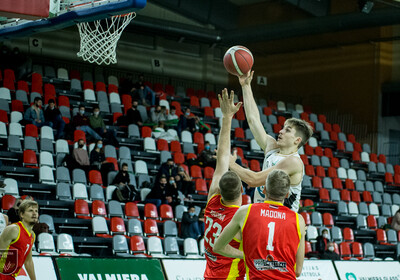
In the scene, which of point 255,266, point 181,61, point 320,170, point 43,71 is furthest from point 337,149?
point 255,266

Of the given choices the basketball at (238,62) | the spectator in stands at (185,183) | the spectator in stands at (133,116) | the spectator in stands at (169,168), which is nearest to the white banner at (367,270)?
the spectator in stands at (185,183)

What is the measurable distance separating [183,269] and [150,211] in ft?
16.8

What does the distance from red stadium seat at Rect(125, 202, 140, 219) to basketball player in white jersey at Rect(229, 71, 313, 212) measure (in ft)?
27.9

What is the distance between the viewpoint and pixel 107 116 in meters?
18.0

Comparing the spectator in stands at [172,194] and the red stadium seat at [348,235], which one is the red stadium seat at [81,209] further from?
the red stadium seat at [348,235]

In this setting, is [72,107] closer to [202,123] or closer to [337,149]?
[202,123]

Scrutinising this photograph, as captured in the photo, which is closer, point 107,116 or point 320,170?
point 107,116

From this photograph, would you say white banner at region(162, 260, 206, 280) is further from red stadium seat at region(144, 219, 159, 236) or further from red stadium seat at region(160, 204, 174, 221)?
red stadium seat at region(160, 204, 174, 221)

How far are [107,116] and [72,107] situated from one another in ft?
3.37

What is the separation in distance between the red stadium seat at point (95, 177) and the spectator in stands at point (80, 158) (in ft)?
0.68

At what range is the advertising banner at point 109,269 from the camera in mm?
8203

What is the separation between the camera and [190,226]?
13766 mm

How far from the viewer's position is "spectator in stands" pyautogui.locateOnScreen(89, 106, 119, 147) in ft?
53.2

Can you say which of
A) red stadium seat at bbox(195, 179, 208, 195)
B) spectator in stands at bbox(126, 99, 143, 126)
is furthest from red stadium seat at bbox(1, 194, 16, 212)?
spectator in stands at bbox(126, 99, 143, 126)
